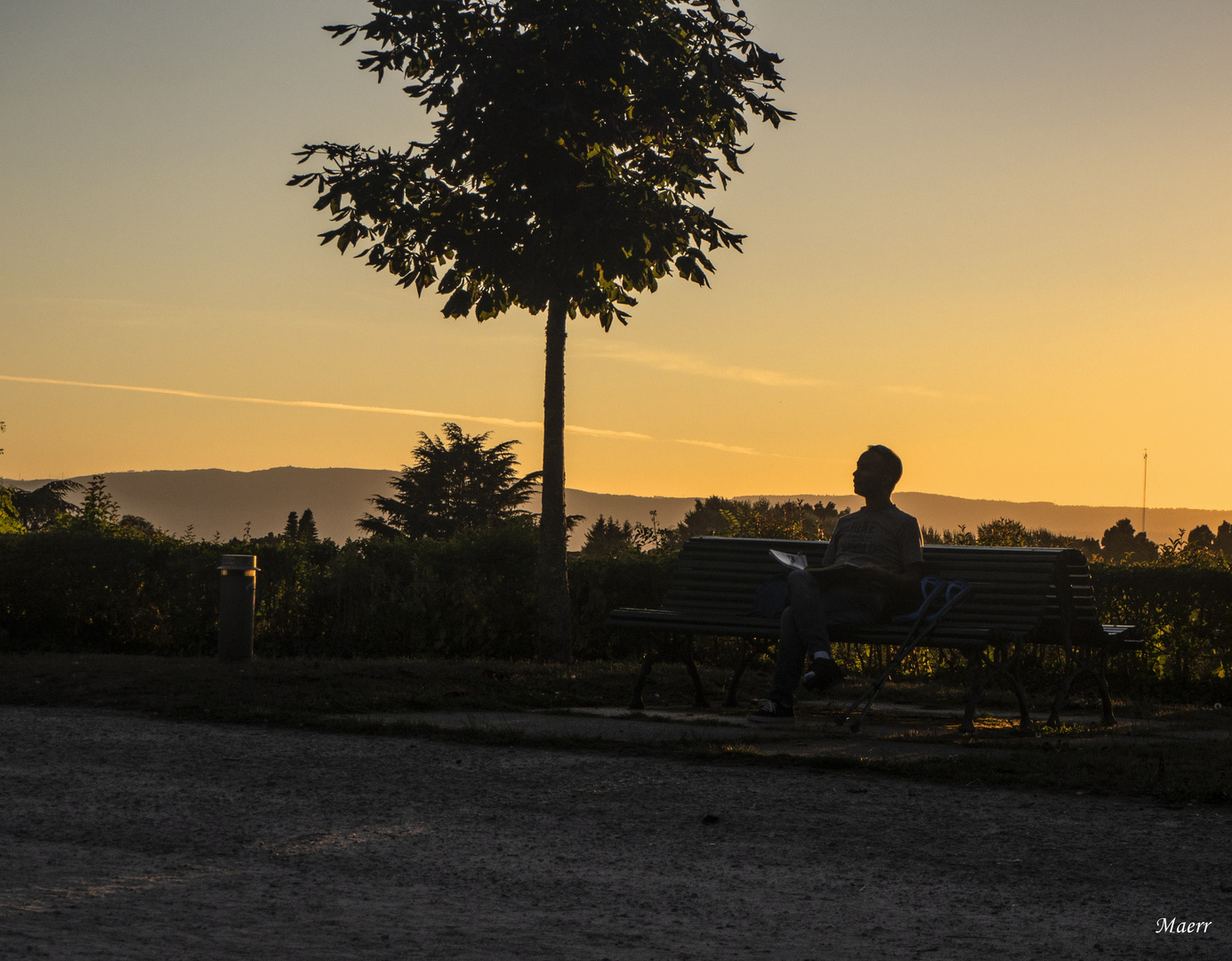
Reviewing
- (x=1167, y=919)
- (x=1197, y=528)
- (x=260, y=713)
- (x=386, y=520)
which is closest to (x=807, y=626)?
(x=260, y=713)

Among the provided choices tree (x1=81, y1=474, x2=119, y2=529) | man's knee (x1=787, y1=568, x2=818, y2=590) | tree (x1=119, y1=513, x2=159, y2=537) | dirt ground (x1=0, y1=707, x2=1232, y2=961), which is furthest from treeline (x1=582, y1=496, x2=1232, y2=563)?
tree (x1=81, y1=474, x2=119, y2=529)

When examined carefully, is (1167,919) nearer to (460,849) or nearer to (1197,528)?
(460,849)

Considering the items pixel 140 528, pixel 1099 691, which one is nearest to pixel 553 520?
pixel 1099 691

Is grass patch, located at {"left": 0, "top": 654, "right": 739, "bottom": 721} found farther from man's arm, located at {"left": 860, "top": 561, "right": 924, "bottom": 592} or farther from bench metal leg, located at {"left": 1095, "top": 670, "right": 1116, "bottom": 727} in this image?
bench metal leg, located at {"left": 1095, "top": 670, "right": 1116, "bottom": 727}

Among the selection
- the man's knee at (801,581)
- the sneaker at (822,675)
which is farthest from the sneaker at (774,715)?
the man's knee at (801,581)

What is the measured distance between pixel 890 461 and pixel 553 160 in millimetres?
3998

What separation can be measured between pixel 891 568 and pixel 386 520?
164 feet

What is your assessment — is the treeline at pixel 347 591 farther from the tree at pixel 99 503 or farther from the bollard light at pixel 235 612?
the tree at pixel 99 503

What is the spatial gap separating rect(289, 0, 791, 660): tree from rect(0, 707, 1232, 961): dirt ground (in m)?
5.09

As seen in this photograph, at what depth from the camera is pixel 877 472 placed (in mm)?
7809

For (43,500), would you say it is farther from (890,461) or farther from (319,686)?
(890,461)

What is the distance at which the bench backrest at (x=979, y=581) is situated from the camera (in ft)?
24.2

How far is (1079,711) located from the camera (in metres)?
8.66

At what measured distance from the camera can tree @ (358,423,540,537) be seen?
5431 cm
